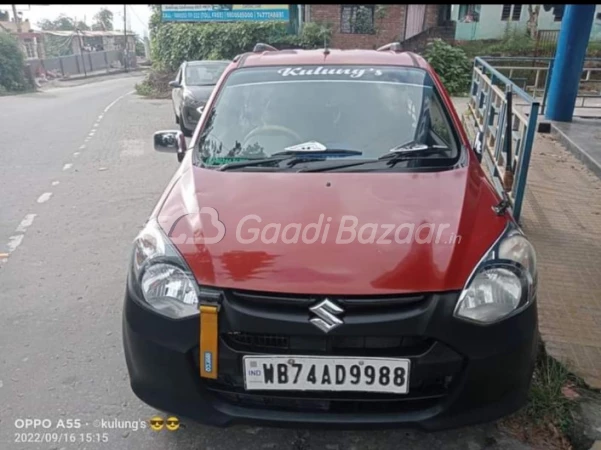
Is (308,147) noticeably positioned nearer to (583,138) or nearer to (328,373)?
(328,373)

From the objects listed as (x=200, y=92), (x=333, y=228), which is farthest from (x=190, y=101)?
(x=333, y=228)

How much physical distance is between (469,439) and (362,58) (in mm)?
2429

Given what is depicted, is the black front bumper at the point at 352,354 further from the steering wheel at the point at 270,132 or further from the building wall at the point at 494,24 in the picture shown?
the building wall at the point at 494,24

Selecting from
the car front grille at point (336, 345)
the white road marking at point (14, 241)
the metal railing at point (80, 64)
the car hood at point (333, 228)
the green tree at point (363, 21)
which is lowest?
the metal railing at point (80, 64)

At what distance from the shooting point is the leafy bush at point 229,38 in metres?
19.5

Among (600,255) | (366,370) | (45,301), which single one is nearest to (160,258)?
(366,370)

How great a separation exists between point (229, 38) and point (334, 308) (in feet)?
64.4

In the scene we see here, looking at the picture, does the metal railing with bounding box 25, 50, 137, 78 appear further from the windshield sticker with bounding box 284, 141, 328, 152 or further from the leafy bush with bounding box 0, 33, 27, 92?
the windshield sticker with bounding box 284, 141, 328, 152

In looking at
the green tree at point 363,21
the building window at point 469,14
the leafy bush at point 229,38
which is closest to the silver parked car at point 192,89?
the leafy bush at point 229,38

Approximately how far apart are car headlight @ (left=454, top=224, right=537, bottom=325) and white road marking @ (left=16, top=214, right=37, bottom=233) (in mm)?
4486

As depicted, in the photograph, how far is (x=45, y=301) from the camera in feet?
11.9

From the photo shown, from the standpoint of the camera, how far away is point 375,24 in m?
20.0

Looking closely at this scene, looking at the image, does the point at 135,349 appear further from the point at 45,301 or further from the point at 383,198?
the point at 45,301

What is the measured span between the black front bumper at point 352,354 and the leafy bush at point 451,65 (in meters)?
16.1
